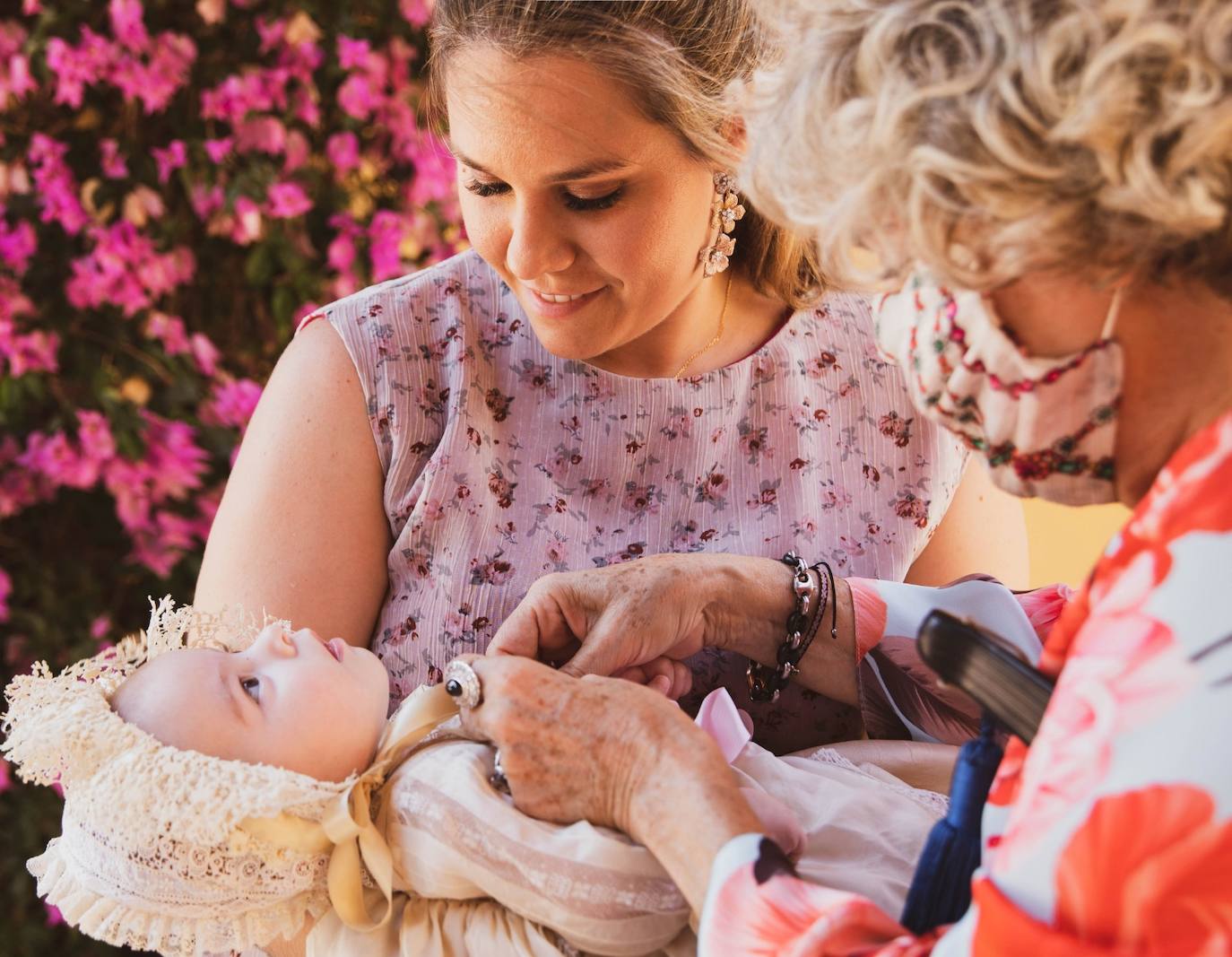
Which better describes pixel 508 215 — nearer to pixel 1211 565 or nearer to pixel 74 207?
pixel 1211 565

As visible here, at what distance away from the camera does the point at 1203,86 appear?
0.89 meters

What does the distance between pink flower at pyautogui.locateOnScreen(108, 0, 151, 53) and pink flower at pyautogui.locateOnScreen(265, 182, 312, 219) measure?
461 millimetres

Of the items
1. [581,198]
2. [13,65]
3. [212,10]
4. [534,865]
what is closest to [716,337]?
[581,198]

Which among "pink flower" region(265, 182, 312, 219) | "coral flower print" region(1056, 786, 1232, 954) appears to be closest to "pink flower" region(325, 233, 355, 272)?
"pink flower" region(265, 182, 312, 219)

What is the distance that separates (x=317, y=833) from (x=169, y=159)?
2252 mm

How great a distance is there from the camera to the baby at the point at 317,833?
1.34m

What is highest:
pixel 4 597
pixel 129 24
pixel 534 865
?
pixel 129 24

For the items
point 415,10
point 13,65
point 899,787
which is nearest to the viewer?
point 899,787

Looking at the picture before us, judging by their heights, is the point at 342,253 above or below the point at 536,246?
below

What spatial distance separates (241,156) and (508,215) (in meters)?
1.68

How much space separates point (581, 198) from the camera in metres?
1.82

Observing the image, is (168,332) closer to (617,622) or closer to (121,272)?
(121,272)

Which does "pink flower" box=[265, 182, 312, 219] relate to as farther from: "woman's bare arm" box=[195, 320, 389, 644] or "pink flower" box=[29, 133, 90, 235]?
"woman's bare arm" box=[195, 320, 389, 644]

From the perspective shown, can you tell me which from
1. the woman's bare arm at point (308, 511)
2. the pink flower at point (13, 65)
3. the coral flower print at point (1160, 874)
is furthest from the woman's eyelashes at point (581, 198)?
the pink flower at point (13, 65)
